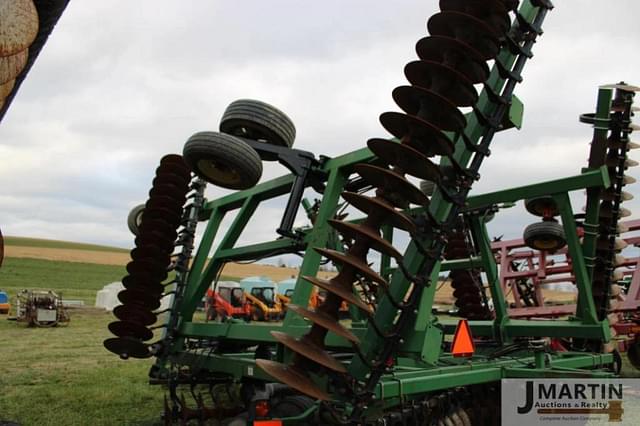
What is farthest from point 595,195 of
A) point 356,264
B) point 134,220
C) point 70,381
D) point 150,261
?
point 70,381

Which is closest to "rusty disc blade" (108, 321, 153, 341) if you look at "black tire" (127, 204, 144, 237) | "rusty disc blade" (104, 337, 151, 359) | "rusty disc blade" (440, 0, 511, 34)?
"rusty disc blade" (104, 337, 151, 359)

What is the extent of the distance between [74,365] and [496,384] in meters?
7.55

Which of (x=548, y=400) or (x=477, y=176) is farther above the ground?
(x=477, y=176)

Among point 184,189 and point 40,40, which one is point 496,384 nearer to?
point 184,189

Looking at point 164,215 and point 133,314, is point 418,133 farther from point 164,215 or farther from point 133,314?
point 133,314

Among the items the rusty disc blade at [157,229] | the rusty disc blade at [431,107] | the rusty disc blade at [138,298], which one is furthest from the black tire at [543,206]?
the rusty disc blade at [138,298]

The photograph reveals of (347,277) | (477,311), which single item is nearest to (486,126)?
(347,277)

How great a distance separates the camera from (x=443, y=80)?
318 centimetres

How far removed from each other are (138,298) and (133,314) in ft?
0.50

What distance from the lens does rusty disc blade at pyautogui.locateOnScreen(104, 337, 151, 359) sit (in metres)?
5.29

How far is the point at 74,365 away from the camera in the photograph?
10.1 m

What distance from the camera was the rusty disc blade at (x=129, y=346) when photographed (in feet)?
17.4

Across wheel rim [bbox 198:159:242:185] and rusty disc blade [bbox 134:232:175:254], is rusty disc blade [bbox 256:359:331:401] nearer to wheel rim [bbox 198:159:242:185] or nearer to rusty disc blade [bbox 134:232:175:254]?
wheel rim [bbox 198:159:242:185]

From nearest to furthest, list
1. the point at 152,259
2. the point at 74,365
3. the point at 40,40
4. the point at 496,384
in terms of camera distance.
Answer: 1. the point at 40,40
2. the point at 496,384
3. the point at 152,259
4. the point at 74,365
